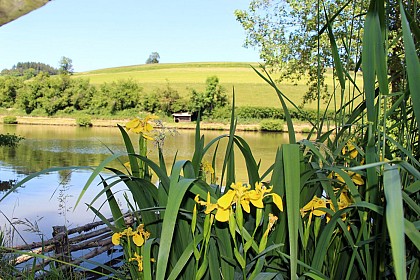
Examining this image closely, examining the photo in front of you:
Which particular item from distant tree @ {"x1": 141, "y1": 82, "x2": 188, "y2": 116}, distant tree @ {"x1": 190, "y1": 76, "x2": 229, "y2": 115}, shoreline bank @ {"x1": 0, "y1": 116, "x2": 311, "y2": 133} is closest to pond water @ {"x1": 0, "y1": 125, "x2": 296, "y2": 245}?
shoreline bank @ {"x1": 0, "y1": 116, "x2": 311, "y2": 133}

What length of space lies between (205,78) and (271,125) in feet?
34.8

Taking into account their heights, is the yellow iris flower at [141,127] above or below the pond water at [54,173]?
above

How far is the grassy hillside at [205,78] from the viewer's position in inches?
1152

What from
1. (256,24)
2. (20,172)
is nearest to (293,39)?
(256,24)

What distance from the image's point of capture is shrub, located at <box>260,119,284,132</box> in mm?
24953

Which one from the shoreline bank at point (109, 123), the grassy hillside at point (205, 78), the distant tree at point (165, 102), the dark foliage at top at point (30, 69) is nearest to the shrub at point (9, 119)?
the shoreline bank at point (109, 123)

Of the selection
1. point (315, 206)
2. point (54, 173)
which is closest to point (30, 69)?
point (54, 173)

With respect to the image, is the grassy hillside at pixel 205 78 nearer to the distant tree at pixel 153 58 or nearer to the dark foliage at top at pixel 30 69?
the dark foliage at top at pixel 30 69

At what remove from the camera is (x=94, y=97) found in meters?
28.2

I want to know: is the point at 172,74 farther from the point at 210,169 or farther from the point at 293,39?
the point at 210,169

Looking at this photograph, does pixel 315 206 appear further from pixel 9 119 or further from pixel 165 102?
pixel 9 119

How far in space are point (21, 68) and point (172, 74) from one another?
12767 mm

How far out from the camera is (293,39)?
9977mm

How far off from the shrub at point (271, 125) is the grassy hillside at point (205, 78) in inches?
76.1
